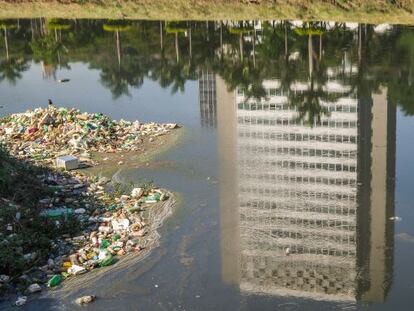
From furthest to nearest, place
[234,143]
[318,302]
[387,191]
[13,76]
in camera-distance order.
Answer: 1. [13,76]
2. [234,143]
3. [387,191]
4. [318,302]

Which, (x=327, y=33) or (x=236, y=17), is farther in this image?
(x=236, y=17)

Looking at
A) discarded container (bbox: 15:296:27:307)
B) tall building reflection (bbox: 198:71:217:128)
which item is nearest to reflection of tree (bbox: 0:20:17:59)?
tall building reflection (bbox: 198:71:217:128)

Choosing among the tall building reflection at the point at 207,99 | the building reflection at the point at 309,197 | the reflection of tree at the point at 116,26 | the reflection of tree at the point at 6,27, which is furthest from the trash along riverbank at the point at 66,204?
the reflection of tree at the point at 6,27

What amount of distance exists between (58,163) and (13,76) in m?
21.7

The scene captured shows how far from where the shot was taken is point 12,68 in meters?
50.2

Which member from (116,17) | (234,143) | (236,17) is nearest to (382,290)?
(234,143)

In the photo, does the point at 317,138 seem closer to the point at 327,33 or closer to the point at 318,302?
the point at 318,302

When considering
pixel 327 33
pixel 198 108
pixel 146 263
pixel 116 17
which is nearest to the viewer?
pixel 146 263

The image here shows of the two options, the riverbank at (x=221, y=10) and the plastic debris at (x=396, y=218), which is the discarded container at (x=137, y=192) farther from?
the riverbank at (x=221, y=10)

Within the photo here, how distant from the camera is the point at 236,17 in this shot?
60.1 meters

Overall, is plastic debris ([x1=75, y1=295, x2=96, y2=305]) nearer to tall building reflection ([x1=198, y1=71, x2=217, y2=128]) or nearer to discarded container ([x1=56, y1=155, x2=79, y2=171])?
discarded container ([x1=56, y1=155, x2=79, y2=171])

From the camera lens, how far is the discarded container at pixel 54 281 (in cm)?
1938

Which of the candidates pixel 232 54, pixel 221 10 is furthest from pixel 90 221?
pixel 221 10

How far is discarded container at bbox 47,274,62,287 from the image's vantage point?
1938 cm
